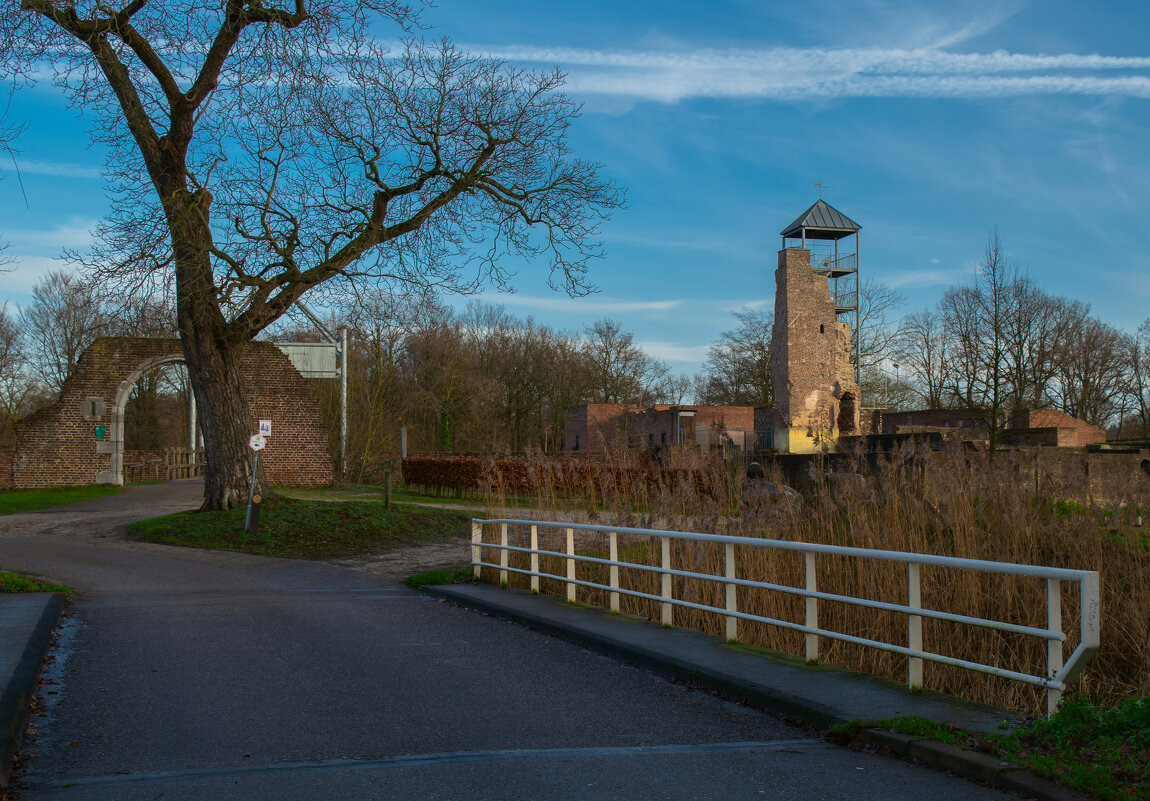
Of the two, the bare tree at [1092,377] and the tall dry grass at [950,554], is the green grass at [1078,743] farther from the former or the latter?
the bare tree at [1092,377]

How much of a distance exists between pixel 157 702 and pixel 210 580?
8239mm

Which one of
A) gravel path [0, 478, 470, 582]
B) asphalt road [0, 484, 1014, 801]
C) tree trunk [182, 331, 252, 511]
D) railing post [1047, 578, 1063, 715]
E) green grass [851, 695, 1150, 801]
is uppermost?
tree trunk [182, 331, 252, 511]

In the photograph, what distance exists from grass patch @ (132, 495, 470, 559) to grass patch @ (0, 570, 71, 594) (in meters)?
5.42

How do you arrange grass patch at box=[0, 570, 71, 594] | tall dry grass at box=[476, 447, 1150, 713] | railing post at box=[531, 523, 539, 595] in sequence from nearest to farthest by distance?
1. tall dry grass at box=[476, 447, 1150, 713]
2. railing post at box=[531, 523, 539, 595]
3. grass patch at box=[0, 570, 71, 594]

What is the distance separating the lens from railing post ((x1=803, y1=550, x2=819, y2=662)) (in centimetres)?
693

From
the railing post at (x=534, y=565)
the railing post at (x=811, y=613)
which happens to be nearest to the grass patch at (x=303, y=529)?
the railing post at (x=534, y=565)

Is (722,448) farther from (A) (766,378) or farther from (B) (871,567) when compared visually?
(A) (766,378)

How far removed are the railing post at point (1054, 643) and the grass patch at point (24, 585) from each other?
1156 cm

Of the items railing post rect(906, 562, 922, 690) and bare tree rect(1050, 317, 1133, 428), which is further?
bare tree rect(1050, 317, 1133, 428)

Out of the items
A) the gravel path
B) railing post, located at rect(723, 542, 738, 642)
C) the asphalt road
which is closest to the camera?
the asphalt road

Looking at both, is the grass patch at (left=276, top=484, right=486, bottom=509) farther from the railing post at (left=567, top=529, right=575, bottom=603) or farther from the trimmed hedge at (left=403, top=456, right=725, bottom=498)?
the railing post at (left=567, top=529, right=575, bottom=603)

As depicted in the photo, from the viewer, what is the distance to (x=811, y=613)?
7.00 metres

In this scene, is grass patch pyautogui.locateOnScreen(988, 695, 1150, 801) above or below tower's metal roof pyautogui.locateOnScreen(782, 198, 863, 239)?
below

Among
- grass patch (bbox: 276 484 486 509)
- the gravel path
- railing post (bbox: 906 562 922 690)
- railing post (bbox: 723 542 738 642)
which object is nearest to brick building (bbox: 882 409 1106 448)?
grass patch (bbox: 276 484 486 509)
